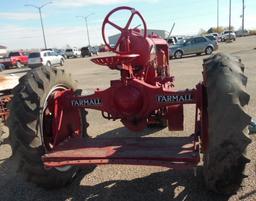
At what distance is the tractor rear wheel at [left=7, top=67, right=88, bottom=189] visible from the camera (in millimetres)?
4473

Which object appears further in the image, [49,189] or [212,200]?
[49,189]

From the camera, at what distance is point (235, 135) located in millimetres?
3639

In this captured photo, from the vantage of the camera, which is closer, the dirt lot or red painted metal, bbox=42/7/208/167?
red painted metal, bbox=42/7/208/167

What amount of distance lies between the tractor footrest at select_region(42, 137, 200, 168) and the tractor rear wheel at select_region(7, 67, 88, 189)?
0.81 feet

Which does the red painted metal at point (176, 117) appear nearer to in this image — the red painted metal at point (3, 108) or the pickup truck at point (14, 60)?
the red painted metal at point (3, 108)

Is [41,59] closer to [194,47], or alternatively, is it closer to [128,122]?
[194,47]

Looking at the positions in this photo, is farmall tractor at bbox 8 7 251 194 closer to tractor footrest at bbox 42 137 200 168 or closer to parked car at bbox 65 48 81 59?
tractor footrest at bbox 42 137 200 168

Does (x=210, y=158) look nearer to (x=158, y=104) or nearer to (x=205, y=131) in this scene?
(x=205, y=131)

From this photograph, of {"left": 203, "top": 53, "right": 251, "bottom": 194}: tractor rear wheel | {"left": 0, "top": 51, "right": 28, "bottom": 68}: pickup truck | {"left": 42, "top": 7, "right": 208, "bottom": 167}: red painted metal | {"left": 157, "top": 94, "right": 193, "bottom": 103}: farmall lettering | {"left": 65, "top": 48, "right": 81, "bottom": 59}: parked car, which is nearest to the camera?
{"left": 203, "top": 53, "right": 251, "bottom": 194}: tractor rear wheel

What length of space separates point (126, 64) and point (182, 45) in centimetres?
2757

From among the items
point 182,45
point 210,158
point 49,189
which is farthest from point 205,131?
point 182,45

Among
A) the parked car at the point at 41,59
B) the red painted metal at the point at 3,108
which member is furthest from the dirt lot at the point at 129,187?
the parked car at the point at 41,59

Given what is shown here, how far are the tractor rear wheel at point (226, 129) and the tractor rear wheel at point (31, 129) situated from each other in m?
2.00

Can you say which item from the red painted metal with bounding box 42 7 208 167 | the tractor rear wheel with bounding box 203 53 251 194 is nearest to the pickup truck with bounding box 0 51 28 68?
the red painted metal with bounding box 42 7 208 167
